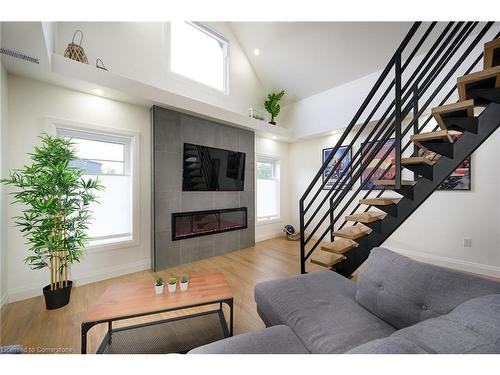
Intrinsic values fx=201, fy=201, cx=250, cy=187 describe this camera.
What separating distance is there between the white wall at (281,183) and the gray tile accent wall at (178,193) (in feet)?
2.47

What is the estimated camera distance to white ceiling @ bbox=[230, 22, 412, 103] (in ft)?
10.7

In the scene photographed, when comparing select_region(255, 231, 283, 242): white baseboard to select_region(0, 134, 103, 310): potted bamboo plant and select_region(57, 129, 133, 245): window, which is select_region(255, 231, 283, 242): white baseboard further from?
select_region(0, 134, 103, 310): potted bamboo plant

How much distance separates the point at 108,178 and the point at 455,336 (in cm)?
352

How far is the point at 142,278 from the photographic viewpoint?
2.76 m

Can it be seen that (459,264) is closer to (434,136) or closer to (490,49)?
(434,136)

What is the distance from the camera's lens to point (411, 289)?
3.72ft

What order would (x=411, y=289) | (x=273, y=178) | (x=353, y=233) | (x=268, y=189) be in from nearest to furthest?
(x=411, y=289)
(x=353, y=233)
(x=268, y=189)
(x=273, y=178)

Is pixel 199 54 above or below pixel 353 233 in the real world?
above

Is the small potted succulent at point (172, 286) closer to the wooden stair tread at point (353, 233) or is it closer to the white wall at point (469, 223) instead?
the wooden stair tread at point (353, 233)

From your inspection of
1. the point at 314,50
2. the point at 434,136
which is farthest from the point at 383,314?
the point at 314,50

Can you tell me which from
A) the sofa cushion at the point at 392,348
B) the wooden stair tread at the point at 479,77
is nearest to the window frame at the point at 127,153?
the sofa cushion at the point at 392,348

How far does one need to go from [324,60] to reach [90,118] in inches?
158

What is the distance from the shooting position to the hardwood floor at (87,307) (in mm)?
1608

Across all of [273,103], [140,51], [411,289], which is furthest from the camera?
[273,103]
